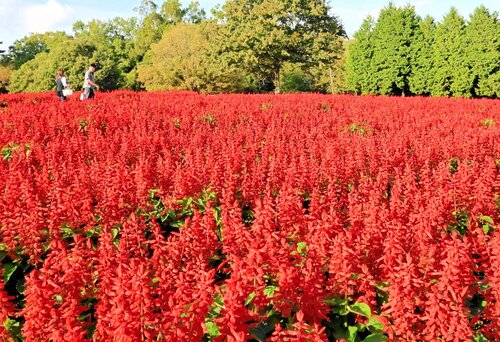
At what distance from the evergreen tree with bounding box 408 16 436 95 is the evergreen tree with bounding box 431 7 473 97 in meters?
0.49

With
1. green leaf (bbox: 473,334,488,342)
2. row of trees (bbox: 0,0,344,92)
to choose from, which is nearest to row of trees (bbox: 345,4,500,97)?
row of trees (bbox: 0,0,344,92)

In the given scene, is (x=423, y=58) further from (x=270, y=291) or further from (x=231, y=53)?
(x=270, y=291)

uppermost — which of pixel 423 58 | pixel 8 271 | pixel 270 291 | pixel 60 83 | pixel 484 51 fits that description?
pixel 484 51

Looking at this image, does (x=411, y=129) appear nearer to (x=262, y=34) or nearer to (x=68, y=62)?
(x=262, y=34)

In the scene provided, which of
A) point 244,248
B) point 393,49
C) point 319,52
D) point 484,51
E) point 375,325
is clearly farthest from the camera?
point 319,52

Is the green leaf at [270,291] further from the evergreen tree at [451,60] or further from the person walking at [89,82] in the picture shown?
the evergreen tree at [451,60]

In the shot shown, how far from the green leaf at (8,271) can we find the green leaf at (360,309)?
2.98 meters

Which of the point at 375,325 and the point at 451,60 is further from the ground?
the point at 451,60

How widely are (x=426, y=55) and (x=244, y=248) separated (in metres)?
36.2

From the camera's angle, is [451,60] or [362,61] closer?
[451,60]

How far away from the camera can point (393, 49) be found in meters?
38.0

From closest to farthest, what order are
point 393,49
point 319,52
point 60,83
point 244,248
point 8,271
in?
point 244,248 → point 8,271 → point 60,83 → point 393,49 → point 319,52

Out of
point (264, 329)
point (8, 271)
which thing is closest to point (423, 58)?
point (8, 271)

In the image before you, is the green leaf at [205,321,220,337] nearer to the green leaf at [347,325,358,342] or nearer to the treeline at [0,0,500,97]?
the green leaf at [347,325,358,342]
